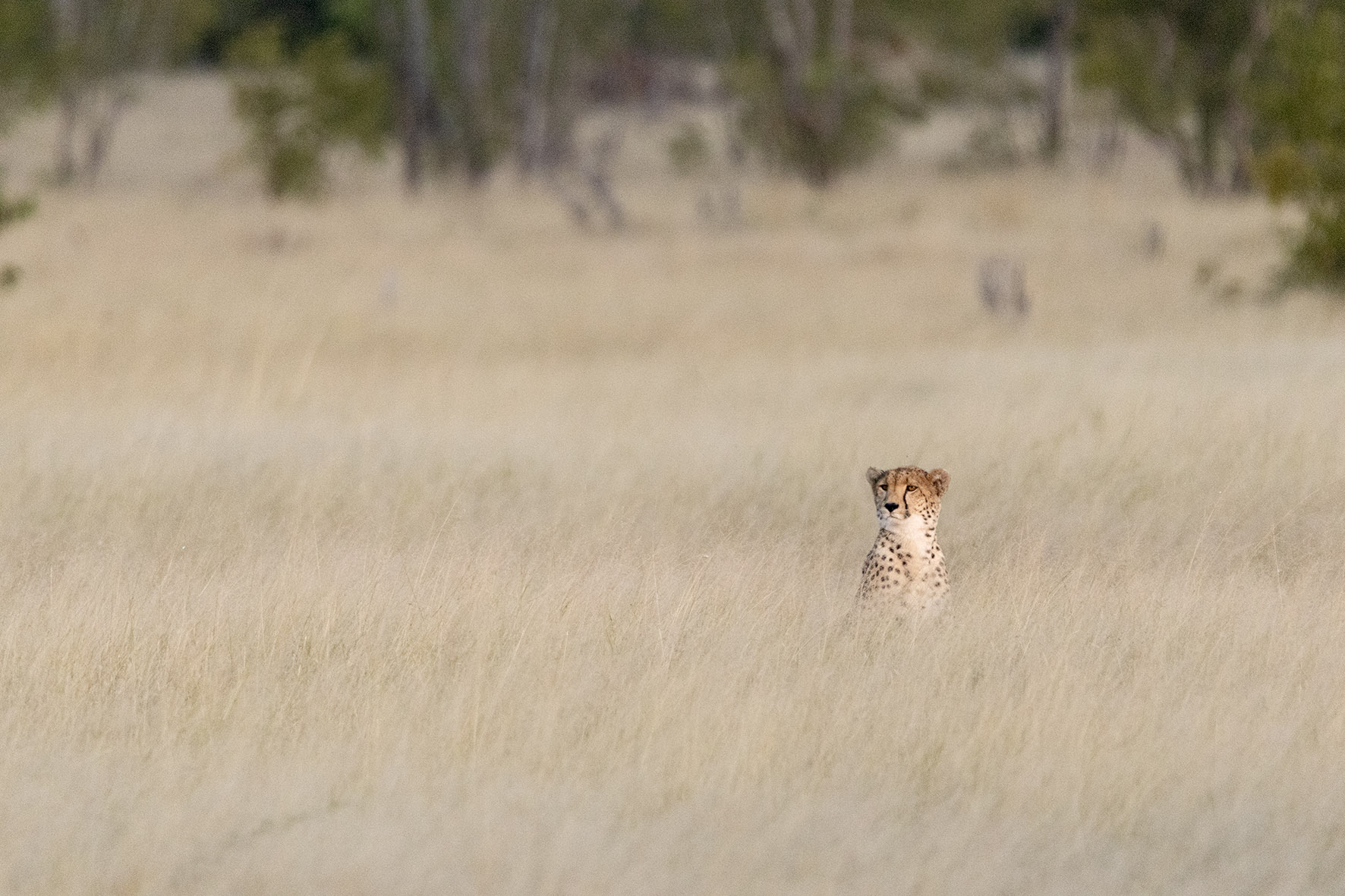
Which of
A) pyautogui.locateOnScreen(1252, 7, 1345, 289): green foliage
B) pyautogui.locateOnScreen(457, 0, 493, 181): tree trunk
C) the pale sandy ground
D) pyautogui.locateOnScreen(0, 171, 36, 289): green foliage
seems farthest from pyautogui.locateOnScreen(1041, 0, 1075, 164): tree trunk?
pyautogui.locateOnScreen(0, 171, 36, 289): green foliage

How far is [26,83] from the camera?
30797 mm

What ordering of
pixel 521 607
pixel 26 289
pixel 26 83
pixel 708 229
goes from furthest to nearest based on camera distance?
pixel 26 83 < pixel 708 229 < pixel 26 289 < pixel 521 607

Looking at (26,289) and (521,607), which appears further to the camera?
(26,289)

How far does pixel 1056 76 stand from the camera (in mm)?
34844

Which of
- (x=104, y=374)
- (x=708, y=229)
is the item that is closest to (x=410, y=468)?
(x=104, y=374)

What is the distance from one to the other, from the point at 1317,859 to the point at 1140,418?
5.56m

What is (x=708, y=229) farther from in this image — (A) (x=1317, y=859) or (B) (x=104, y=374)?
(A) (x=1317, y=859)

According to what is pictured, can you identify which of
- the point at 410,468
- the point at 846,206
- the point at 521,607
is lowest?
the point at 846,206

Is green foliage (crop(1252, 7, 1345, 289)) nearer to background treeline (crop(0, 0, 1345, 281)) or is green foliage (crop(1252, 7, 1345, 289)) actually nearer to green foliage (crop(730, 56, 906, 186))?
background treeline (crop(0, 0, 1345, 281))

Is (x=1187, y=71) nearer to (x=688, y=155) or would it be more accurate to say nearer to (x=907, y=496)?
(x=688, y=155)

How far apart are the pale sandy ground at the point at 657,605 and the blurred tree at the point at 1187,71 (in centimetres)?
1369

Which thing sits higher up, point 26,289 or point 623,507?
point 623,507

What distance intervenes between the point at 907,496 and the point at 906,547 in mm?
191

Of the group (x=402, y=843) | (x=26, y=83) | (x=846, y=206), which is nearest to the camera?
(x=402, y=843)
